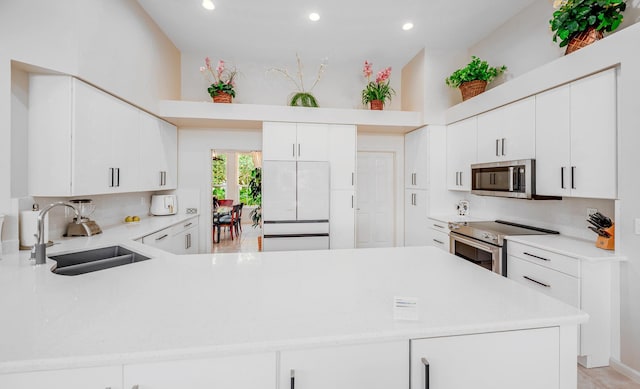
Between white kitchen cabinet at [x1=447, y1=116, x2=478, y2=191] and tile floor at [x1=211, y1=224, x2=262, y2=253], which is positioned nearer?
white kitchen cabinet at [x1=447, y1=116, x2=478, y2=191]

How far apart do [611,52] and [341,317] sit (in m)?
2.65

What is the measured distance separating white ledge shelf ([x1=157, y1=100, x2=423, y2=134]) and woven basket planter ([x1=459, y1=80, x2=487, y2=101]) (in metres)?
0.63

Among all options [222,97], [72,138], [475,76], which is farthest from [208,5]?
[475,76]

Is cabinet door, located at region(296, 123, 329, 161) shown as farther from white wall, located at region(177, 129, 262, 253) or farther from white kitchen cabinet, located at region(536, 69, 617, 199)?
white kitchen cabinet, located at region(536, 69, 617, 199)

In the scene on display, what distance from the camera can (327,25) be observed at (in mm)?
3502

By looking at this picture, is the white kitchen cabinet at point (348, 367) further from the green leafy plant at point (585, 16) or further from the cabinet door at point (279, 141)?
the cabinet door at point (279, 141)

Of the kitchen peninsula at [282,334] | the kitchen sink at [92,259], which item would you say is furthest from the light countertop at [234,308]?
the kitchen sink at [92,259]

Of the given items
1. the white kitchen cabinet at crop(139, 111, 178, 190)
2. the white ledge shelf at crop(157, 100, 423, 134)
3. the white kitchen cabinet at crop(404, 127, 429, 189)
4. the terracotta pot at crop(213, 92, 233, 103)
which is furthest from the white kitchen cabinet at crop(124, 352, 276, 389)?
the white kitchen cabinet at crop(404, 127, 429, 189)

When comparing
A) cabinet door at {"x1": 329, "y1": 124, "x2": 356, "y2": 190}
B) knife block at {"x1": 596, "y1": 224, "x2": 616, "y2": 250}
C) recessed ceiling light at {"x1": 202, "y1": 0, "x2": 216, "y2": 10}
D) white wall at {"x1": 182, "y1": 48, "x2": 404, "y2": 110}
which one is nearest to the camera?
knife block at {"x1": 596, "y1": 224, "x2": 616, "y2": 250}

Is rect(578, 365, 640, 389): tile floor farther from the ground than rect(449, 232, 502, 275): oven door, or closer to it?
closer to it

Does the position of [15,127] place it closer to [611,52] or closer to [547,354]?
[547,354]

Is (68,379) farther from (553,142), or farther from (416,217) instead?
(416,217)

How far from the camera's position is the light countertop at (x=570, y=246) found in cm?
201

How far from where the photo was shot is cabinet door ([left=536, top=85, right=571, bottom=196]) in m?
2.44
